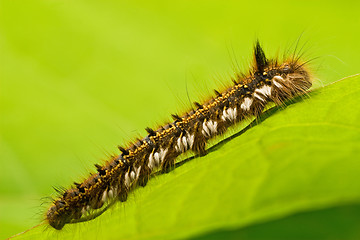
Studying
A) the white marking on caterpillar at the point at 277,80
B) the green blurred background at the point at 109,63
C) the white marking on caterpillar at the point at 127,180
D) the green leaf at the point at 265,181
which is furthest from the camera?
the green blurred background at the point at 109,63

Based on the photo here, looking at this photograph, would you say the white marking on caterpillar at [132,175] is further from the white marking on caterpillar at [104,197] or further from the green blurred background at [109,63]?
the green blurred background at [109,63]

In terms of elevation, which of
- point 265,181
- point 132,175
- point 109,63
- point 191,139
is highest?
point 109,63

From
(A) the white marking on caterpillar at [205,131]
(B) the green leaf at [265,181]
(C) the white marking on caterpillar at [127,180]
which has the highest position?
(A) the white marking on caterpillar at [205,131]

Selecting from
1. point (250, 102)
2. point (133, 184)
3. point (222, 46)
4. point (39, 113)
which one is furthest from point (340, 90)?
point (39, 113)

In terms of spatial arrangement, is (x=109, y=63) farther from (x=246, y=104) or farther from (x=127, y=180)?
(x=246, y=104)

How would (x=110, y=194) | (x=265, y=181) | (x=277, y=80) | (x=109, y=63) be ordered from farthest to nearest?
1. (x=109, y=63)
2. (x=277, y=80)
3. (x=110, y=194)
4. (x=265, y=181)

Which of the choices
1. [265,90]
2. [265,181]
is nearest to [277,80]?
[265,90]

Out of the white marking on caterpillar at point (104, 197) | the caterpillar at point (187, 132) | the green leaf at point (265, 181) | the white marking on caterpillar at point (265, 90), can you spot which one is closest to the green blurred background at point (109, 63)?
the caterpillar at point (187, 132)
